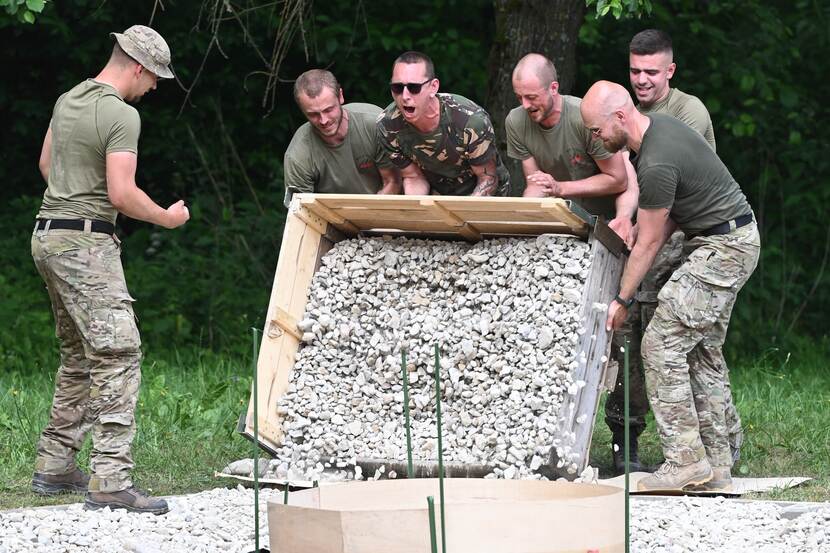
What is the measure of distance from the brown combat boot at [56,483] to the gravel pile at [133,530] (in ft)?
→ 1.43

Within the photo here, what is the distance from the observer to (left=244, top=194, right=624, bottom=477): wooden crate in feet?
18.2

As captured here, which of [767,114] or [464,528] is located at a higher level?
[767,114]

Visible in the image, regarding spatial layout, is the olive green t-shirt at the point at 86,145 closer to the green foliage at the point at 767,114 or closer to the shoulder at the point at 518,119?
the shoulder at the point at 518,119

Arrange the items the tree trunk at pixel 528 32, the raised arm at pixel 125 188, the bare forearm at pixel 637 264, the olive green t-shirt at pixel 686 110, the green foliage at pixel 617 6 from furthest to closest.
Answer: the tree trunk at pixel 528 32 → the green foliage at pixel 617 6 → the olive green t-shirt at pixel 686 110 → the bare forearm at pixel 637 264 → the raised arm at pixel 125 188

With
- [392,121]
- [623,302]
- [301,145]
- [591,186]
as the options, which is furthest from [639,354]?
[301,145]

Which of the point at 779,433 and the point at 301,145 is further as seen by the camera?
the point at 779,433

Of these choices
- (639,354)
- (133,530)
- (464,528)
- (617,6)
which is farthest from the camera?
(617,6)

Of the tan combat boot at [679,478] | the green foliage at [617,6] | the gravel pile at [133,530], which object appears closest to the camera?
the gravel pile at [133,530]

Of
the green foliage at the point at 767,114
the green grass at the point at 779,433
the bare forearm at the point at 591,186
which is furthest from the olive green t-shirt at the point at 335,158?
the green foliage at the point at 767,114

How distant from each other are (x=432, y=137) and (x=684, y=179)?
1.22 m

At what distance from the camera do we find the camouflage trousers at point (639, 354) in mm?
6059

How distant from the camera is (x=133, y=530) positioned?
4.89 meters

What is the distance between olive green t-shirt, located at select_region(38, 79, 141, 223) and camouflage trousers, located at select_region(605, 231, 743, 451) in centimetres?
251

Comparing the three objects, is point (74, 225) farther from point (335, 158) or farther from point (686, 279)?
point (686, 279)
